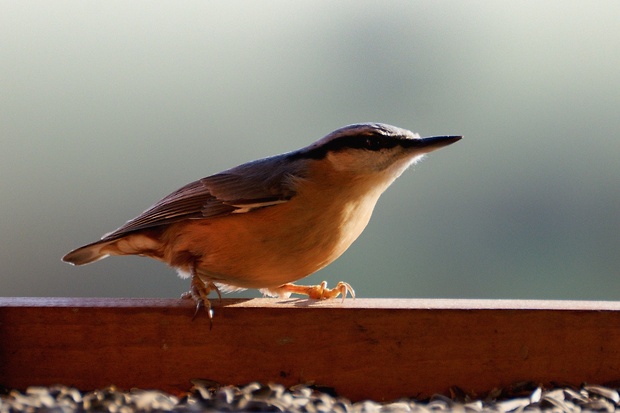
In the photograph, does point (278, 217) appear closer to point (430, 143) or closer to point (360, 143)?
point (360, 143)

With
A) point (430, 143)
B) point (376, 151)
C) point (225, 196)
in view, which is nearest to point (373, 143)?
point (376, 151)

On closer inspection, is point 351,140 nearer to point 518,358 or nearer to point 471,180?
point 518,358

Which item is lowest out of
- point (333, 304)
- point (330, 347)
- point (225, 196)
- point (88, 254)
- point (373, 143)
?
point (330, 347)

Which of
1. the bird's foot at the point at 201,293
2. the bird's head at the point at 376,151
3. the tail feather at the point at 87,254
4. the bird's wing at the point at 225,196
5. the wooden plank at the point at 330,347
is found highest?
the bird's head at the point at 376,151

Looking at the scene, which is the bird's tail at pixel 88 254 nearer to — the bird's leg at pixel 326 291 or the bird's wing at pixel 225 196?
the bird's wing at pixel 225 196

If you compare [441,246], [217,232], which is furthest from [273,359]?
[441,246]

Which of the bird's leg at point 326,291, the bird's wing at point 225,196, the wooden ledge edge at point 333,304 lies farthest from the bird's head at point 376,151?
the wooden ledge edge at point 333,304

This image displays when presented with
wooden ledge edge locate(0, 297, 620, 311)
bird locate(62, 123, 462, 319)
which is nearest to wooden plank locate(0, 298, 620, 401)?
wooden ledge edge locate(0, 297, 620, 311)

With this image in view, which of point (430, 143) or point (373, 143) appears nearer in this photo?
point (430, 143)
